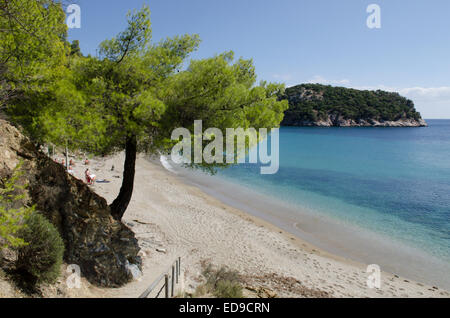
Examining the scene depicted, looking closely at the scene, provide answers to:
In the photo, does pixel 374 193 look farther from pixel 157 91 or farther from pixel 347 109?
pixel 347 109

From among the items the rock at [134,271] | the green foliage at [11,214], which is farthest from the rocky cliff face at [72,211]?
the green foliage at [11,214]

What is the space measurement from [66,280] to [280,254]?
29.2 ft

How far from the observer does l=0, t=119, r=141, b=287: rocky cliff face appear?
6.22 metres

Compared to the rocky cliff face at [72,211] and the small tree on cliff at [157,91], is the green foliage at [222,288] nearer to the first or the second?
the rocky cliff face at [72,211]

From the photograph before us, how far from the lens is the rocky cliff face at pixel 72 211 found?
6223 millimetres

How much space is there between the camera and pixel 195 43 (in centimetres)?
802

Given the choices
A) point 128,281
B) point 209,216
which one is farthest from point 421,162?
point 128,281

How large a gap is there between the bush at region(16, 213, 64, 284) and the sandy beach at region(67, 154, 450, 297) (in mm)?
1207

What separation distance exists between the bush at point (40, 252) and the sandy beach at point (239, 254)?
1207 millimetres

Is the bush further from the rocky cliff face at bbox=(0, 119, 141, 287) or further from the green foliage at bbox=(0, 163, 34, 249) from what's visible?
the rocky cliff face at bbox=(0, 119, 141, 287)

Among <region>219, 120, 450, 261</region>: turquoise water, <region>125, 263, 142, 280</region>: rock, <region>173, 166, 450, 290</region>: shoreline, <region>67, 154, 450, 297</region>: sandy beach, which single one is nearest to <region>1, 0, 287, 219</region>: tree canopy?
<region>125, 263, 142, 280</region>: rock

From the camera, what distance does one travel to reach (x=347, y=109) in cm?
14425

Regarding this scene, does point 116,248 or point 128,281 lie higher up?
point 116,248
